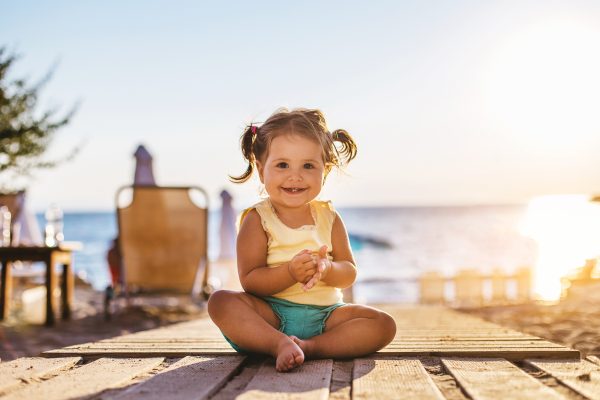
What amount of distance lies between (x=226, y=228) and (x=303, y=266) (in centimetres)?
992

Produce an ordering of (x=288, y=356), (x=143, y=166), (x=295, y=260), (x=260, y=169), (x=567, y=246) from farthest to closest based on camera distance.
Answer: (x=567, y=246)
(x=143, y=166)
(x=260, y=169)
(x=295, y=260)
(x=288, y=356)

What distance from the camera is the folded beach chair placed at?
744 cm

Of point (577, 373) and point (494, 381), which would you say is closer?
point (494, 381)

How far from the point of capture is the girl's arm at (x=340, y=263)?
2.73m

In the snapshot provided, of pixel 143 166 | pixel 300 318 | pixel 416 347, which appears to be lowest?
pixel 416 347

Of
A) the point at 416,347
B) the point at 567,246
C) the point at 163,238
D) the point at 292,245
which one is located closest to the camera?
the point at 416,347

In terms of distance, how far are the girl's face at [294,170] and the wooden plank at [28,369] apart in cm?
106

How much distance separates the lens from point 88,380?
208 cm

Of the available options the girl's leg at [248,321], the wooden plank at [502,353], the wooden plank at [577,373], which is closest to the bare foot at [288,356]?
the girl's leg at [248,321]

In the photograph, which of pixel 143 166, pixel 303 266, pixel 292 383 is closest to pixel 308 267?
pixel 303 266

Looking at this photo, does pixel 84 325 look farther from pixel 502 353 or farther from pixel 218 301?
pixel 502 353

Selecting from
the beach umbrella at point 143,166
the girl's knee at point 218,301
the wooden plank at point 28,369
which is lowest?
the wooden plank at point 28,369

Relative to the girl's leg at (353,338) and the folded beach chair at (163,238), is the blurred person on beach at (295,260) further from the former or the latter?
the folded beach chair at (163,238)

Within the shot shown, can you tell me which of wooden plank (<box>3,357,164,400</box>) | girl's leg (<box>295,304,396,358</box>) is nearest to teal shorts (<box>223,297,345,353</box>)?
girl's leg (<box>295,304,396,358</box>)
